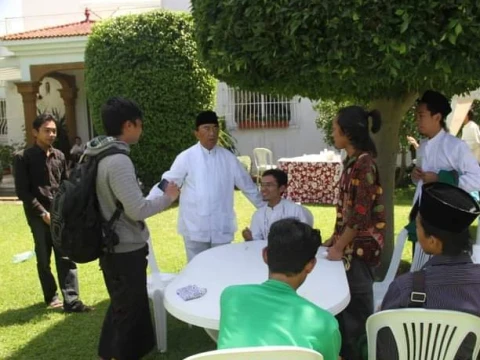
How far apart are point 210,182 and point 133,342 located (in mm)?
1403

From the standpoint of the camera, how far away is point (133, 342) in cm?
360

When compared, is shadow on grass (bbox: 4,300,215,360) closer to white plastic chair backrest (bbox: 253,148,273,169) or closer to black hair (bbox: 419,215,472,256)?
black hair (bbox: 419,215,472,256)

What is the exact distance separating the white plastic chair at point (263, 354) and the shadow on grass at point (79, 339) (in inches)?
93.4

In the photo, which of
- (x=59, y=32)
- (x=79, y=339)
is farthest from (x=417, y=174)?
(x=59, y=32)

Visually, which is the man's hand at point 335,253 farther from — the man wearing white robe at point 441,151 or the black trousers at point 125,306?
the black trousers at point 125,306

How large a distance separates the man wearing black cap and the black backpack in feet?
5.48

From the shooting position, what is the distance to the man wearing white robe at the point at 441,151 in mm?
3900

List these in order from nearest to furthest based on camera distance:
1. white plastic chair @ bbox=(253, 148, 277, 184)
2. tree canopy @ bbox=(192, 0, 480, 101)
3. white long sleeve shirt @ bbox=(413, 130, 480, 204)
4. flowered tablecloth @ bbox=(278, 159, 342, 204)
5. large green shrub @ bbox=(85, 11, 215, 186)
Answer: tree canopy @ bbox=(192, 0, 480, 101) < white long sleeve shirt @ bbox=(413, 130, 480, 204) < flowered tablecloth @ bbox=(278, 159, 342, 204) < large green shrub @ bbox=(85, 11, 215, 186) < white plastic chair @ bbox=(253, 148, 277, 184)

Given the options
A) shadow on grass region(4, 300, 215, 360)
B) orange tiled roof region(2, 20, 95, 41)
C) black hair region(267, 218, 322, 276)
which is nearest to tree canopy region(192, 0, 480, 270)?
black hair region(267, 218, 322, 276)

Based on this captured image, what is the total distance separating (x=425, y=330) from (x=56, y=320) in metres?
3.63

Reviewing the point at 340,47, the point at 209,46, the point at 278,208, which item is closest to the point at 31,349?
the point at 278,208

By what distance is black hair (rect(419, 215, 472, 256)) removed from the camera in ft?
7.65

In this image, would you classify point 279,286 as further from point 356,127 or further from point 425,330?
point 356,127

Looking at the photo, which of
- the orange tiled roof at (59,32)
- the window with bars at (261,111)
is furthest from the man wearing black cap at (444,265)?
the orange tiled roof at (59,32)
